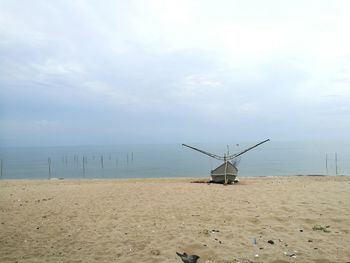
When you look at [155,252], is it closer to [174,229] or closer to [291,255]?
[174,229]

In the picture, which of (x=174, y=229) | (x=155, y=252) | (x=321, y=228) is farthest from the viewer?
(x=174, y=229)

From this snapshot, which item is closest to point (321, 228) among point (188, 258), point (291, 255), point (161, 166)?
point (291, 255)

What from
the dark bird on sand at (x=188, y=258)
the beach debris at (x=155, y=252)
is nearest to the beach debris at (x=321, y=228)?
the dark bird on sand at (x=188, y=258)

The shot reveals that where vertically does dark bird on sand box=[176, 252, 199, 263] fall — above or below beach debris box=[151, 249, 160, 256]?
below

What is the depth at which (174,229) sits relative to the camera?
7.55 metres

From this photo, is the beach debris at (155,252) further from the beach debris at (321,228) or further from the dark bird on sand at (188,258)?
the beach debris at (321,228)

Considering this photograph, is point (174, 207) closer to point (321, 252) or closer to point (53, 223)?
point (53, 223)

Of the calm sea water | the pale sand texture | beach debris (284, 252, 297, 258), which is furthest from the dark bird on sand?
the calm sea water

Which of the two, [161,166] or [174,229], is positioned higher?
[174,229]

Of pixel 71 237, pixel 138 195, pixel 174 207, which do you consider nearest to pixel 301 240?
pixel 174 207

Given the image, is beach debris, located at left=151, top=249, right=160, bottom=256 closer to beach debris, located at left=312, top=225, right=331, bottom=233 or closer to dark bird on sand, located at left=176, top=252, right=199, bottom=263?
dark bird on sand, located at left=176, top=252, right=199, bottom=263

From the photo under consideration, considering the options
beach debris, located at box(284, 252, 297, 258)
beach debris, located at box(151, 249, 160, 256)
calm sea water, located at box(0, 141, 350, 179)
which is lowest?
calm sea water, located at box(0, 141, 350, 179)

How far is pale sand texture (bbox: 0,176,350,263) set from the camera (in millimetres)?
5953

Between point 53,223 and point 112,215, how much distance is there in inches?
63.7
